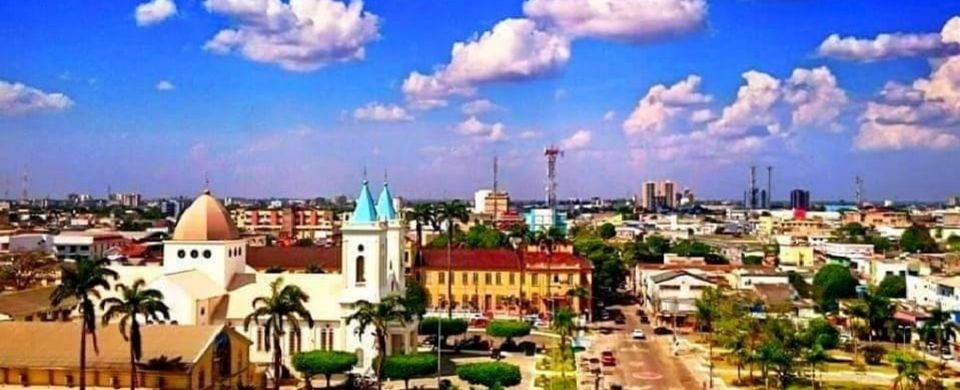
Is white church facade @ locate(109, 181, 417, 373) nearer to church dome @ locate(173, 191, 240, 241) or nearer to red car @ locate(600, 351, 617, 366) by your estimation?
church dome @ locate(173, 191, 240, 241)

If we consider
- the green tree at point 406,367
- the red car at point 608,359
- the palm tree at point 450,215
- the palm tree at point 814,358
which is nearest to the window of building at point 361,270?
the green tree at point 406,367

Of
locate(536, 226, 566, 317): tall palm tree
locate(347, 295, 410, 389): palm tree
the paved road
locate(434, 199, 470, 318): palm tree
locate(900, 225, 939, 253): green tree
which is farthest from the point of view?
locate(900, 225, 939, 253): green tree

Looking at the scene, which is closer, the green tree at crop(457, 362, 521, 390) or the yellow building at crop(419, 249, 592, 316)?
the green tree at crop(457, 362, 521, 390)

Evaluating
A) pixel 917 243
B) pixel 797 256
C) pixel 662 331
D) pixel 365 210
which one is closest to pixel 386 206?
pixel 365 210

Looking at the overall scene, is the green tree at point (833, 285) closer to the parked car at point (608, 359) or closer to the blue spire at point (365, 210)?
the parked car at point (608, 359)

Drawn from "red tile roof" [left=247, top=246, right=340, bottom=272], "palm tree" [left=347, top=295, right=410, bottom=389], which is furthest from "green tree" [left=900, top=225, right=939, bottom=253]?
"palm tree" [left=347, top=295, right=410, bottom=389]

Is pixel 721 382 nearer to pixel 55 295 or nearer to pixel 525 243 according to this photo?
pixel 55 295
